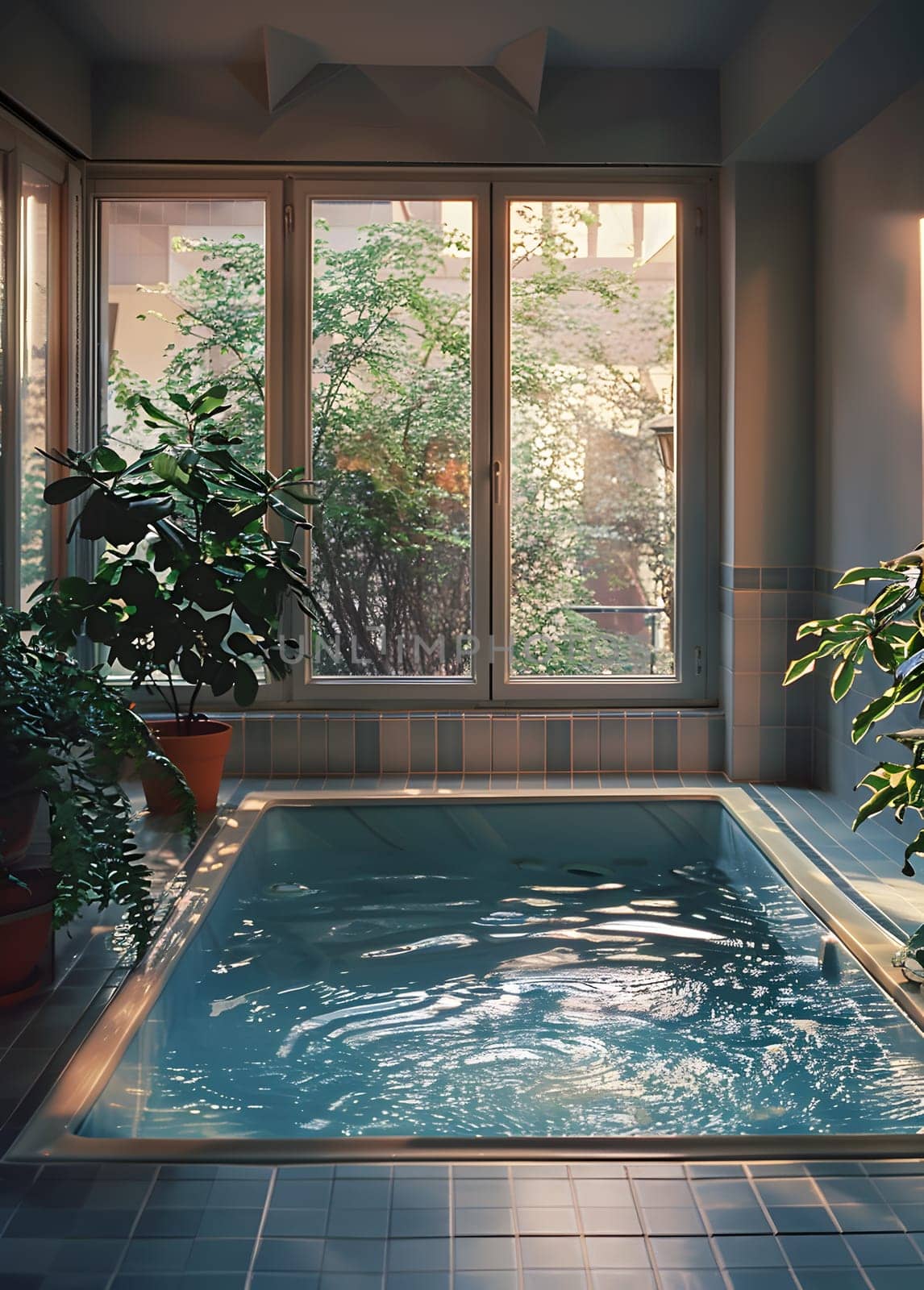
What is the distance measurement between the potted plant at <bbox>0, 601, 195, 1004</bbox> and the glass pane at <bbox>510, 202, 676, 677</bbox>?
93.8 inches

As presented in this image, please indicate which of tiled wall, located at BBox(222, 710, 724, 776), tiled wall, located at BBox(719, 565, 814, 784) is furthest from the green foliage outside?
tiled wall, located at BBox(719, 565, 814, 784)

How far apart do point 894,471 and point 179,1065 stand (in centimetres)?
262

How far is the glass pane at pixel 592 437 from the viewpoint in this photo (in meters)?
4.72

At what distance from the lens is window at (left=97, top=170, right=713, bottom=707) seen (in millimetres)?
4691

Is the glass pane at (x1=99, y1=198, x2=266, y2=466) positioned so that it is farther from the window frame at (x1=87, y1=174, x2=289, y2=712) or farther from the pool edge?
the pool edge

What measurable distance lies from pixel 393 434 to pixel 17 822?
8.45 feet

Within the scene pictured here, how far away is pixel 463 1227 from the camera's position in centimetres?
171

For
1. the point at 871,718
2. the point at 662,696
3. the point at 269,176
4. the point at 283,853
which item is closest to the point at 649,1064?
the point at 871,718

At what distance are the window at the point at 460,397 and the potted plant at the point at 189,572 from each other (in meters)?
0.67

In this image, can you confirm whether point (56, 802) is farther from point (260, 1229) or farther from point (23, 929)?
point (260, 1229)

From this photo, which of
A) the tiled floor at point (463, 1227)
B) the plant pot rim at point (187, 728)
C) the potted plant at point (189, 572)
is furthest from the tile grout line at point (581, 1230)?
the plant pot rim at point (187, 728)

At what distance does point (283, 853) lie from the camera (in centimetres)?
398

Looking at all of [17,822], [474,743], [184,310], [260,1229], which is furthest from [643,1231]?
[184,310]

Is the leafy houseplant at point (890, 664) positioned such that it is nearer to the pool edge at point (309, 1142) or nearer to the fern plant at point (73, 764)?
the pool edge at point (309, 1142)
